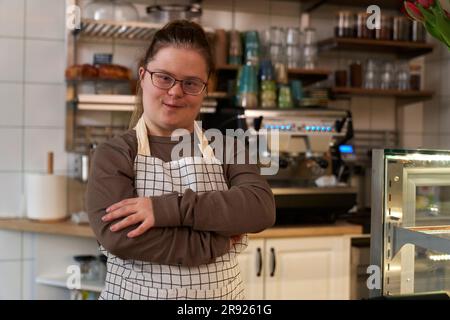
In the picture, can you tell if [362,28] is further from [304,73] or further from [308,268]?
[308,268]

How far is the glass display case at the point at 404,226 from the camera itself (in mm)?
972

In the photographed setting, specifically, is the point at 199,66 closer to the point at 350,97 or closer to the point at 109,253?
the point at 109,253

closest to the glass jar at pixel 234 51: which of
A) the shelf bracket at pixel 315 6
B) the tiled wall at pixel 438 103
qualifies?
the shelf bracket at pixel 315 6

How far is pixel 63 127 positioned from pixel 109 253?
164 centimetres

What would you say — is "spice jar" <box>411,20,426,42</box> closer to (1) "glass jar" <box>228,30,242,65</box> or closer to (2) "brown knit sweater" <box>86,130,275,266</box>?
(1) "glass jar" <box>228,30,242,65</box>

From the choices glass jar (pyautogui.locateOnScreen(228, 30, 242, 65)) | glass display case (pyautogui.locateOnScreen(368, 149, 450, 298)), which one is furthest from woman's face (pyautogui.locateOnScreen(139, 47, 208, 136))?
glass jar (pyautogui.locateOnScreen(228, 30, 242, 65))

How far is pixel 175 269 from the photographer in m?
1.00

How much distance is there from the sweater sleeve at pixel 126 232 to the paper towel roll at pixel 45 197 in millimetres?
1348

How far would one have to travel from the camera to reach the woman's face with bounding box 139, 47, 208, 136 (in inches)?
41.5

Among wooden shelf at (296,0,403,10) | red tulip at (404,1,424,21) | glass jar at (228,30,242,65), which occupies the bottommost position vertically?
red tulip at (404,1,424,21)

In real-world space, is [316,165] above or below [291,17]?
below

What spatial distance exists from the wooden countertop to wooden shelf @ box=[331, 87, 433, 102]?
0.70m
